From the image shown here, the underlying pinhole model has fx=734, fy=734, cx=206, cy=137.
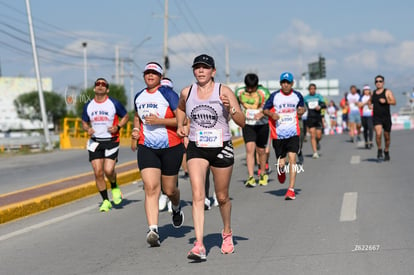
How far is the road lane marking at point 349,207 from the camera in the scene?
8.68 metres

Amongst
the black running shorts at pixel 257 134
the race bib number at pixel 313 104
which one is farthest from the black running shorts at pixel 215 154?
the race bib number at pixel 313 104

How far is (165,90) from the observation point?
8.12 meters

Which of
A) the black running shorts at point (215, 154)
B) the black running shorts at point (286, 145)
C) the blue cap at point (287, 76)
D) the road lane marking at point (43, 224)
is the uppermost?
the blue cap at point (287, 76)

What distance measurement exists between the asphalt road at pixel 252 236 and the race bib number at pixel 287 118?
3.76 ft

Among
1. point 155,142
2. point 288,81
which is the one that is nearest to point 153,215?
point 155,142

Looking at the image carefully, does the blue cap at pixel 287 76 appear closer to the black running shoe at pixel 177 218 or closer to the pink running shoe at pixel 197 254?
the black running shoe at pixel 177 218

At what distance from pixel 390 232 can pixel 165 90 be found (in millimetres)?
2839

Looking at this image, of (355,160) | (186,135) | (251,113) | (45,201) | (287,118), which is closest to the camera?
(186,135)

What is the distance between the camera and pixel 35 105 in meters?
103

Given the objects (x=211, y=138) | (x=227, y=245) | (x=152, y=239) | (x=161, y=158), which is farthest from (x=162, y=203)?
(x=211, y=138)

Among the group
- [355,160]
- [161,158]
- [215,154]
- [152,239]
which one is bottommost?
[355,160]

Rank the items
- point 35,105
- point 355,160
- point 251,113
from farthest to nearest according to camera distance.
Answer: point 35,105, point 355,160, point 251,113

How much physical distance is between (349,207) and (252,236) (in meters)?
2.36

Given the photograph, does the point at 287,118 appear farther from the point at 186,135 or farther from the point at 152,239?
the point at 152,239
